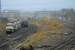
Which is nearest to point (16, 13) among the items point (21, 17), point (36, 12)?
point (21, 17)

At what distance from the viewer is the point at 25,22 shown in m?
2.00

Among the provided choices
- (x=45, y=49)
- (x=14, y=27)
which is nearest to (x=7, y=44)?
(x=14, y=27)

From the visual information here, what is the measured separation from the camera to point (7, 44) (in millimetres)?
2016

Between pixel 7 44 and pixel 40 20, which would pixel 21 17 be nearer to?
pixel 40 20

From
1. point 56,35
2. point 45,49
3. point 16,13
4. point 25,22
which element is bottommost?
point 45,49

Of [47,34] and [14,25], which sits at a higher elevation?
[14,25]

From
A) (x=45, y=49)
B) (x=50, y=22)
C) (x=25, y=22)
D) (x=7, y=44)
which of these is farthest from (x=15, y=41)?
(x=50, y=22)

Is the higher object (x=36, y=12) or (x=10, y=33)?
(x=36, y=12)

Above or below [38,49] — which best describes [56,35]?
above

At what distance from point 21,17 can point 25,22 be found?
88mm

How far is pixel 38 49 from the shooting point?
1.98m

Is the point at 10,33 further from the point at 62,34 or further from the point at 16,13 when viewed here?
the point at 62,34

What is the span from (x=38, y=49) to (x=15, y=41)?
331 millimetres

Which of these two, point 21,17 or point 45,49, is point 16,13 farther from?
point 45,49
